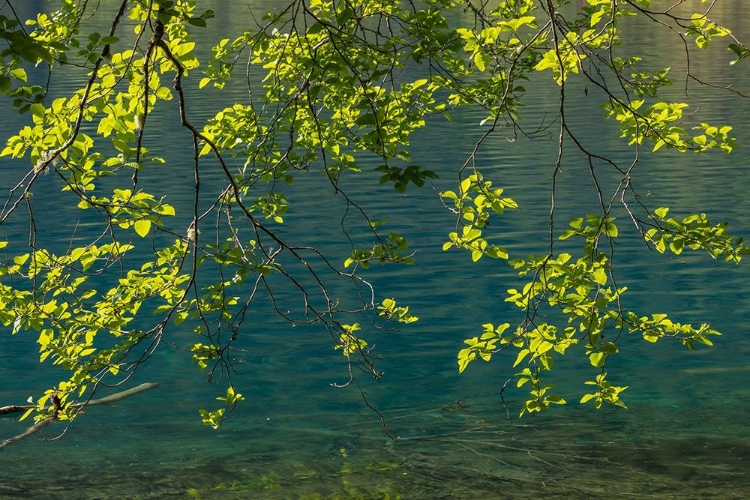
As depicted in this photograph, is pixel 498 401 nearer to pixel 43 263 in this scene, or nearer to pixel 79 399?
pixel 79 399

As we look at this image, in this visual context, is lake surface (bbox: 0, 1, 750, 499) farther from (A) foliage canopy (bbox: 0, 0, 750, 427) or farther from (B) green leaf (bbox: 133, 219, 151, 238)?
(B) green leaf (bbox: 133, 219, 151, 238)

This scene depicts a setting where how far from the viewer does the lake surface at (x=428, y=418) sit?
11102mm

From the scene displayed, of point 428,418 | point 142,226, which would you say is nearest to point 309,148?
point 142,226

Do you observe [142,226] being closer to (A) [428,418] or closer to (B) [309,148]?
(B) [309,148]

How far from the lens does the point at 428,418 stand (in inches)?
516

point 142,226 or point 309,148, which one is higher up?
point 309,148

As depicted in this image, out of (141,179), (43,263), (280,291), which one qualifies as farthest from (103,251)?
(141,179)

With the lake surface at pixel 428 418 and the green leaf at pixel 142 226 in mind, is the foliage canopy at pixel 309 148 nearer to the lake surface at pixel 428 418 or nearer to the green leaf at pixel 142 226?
the green leaf at pixel 142 226

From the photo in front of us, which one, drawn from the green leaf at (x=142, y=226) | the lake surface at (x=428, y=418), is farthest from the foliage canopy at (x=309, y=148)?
Result: the lake surface at (x=428, y=418)

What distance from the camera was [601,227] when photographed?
6117mm

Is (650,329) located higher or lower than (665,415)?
higher

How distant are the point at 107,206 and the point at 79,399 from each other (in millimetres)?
8821

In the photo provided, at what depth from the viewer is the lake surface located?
1110cm

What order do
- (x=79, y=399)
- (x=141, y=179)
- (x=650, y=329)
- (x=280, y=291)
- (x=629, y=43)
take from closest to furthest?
(x=650, y=329), (x=79, y=399), (x=280, y=291), (x=141, y=179), (x=629, y=43)
